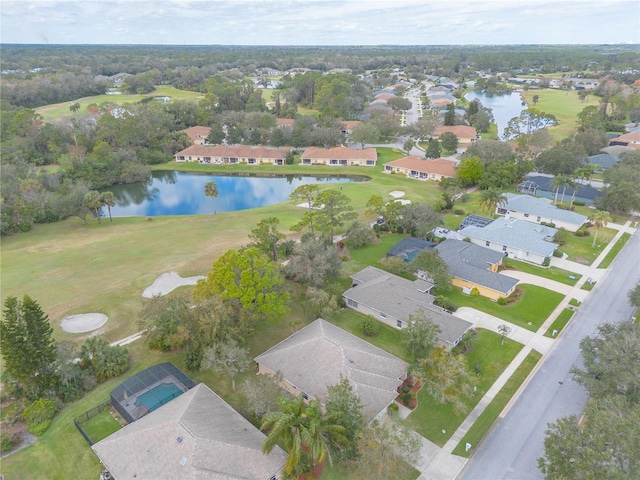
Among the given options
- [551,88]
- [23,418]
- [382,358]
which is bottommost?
[23,418]

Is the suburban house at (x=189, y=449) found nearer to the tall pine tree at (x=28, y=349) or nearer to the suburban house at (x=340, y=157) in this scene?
the tall pine tree at (x=28, y=349)

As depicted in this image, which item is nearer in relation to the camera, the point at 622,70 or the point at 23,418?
the point at 23,418

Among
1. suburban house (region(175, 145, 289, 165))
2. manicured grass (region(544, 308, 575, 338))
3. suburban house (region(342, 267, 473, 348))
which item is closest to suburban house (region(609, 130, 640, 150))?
manicured grass (region(544, 308, 575, 338))

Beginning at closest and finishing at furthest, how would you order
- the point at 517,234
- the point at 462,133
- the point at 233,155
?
1. the point at 517,234
2. the point at 233,155
3. the point at 462,133

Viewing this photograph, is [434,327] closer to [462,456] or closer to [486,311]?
[462,456]

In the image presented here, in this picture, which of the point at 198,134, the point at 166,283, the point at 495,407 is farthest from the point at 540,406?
the point at 198,134

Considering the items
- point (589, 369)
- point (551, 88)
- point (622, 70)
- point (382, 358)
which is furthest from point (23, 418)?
point (622, 70)

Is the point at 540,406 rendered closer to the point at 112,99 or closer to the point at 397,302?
the point at 397,302
